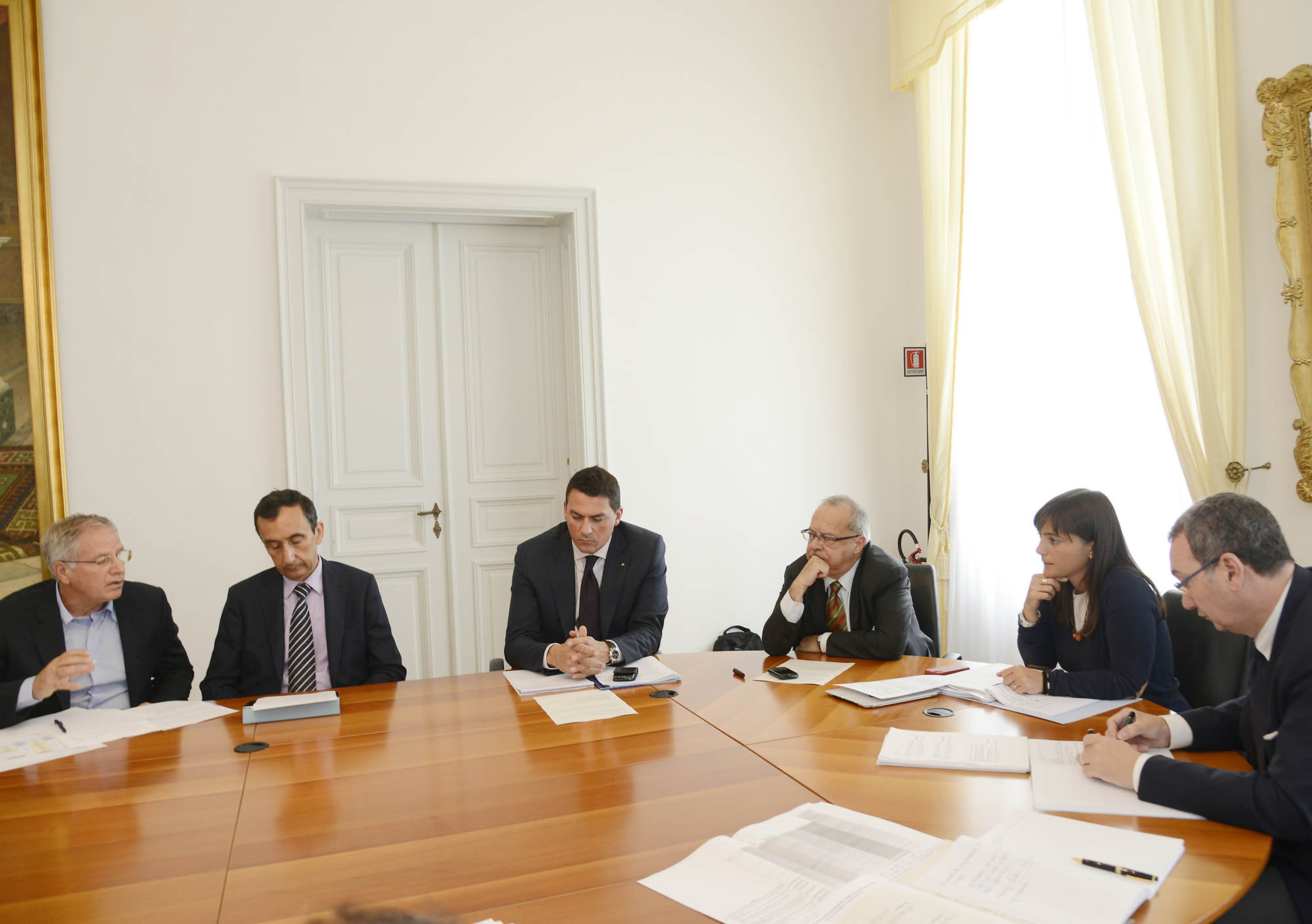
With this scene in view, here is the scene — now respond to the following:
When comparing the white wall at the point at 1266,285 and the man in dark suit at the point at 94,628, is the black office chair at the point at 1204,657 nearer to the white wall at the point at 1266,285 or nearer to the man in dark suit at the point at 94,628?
the white wall at the point at 1266,285

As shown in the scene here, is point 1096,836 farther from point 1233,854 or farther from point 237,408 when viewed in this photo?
point 237,408

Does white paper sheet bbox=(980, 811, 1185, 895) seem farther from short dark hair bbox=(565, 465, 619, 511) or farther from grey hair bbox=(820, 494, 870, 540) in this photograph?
short dark hair bbox=(565, 465, 619, 511)

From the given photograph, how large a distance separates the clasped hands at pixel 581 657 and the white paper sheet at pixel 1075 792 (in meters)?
1.32

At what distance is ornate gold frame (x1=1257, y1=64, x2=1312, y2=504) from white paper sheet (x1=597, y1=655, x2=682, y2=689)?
2223 millimetres

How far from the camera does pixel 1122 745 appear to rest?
179 centimetres

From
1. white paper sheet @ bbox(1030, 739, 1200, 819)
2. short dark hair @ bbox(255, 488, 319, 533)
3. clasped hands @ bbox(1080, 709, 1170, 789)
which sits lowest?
white paper sheet @ bbox(1030, 739, 1200, 819)

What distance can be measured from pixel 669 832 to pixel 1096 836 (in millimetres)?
730

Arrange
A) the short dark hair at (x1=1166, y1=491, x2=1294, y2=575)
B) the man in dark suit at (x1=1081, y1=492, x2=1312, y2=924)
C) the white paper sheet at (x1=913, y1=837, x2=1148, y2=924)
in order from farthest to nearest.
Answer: the short dark hair at (x1=1166, y1=491, x2=1294, y2=575) → the man in dark suit at (x1=1081, y1=492, x2=1312, y2=924) → the white paper sheet at (x1=913, y1=837, x2=1148, y2=924)

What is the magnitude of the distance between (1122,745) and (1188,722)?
1.09ft

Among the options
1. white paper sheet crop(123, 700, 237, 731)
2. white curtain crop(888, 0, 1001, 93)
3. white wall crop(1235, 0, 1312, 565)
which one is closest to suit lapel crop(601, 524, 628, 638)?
white paper sheet crop(123, 700, 237, 731)

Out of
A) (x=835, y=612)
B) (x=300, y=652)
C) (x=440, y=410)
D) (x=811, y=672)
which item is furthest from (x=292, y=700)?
(x=440, y=410)

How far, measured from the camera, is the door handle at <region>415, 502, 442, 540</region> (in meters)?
4.86

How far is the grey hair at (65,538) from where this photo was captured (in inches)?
114

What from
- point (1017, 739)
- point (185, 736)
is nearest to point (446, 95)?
point (185, 736)
